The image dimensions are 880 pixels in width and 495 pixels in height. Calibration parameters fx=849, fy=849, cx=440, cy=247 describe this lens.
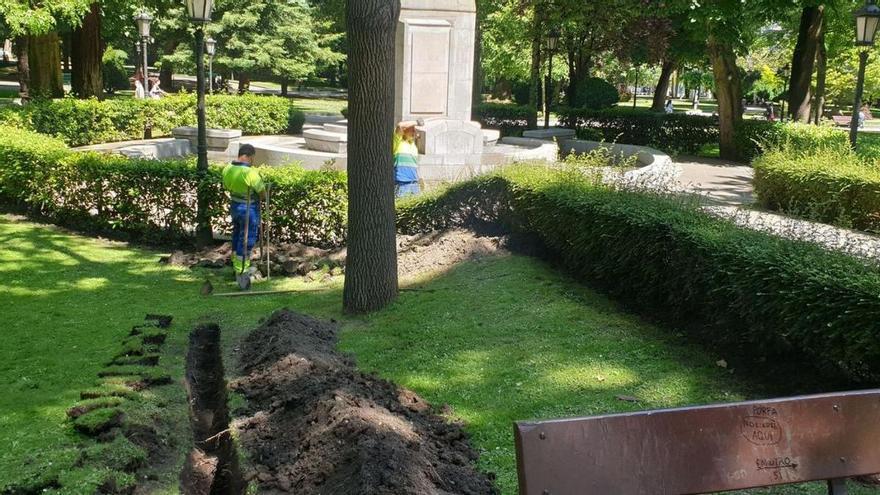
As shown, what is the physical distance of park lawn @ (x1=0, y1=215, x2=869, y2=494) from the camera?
617 cm

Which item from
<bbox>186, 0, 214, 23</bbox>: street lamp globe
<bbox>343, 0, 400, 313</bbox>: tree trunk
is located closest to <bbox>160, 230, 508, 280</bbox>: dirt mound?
<bbox>343, 0, 400, 313</bbox>: tree trunk

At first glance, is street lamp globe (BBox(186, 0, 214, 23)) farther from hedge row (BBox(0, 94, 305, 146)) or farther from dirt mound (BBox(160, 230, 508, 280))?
hedge row (BBox(0, 94, 305, 146))

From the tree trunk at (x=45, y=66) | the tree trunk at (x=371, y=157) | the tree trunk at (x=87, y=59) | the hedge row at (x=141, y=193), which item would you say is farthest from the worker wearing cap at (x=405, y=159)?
the tree trunk at (x=87, y=59)

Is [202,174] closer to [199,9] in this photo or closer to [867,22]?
[199,9]

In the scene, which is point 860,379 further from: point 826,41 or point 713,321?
point 826,41

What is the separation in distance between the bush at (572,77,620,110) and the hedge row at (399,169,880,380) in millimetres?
26466

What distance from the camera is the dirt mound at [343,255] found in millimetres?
11430

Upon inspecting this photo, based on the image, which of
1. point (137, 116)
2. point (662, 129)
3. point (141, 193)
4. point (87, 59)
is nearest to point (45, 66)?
point (87, 59)

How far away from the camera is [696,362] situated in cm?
710

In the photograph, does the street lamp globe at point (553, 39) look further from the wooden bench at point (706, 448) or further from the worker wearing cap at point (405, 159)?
the wooden bench at point (706, 448)

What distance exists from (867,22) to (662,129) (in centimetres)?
1237

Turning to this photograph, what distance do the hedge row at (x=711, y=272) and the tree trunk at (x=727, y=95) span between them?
16525 mm

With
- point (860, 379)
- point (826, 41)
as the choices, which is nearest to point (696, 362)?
point (860, 379)

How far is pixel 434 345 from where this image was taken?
789 centimetres
